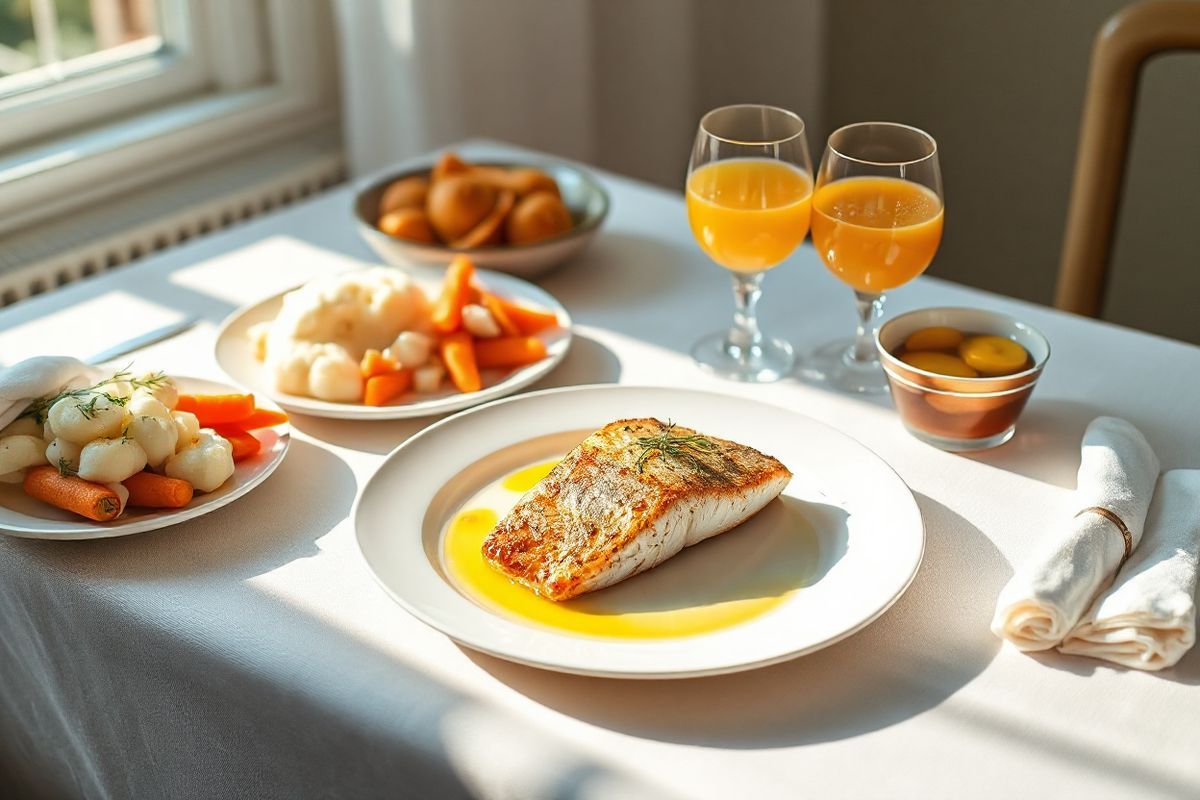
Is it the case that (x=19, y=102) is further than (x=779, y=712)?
Yes

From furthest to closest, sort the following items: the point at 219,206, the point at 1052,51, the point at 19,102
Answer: the point at 1052,51, the point at 219,206, the point at 19,102

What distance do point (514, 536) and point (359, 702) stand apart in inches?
7.1

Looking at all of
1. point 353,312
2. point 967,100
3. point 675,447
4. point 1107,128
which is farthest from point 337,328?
point 967,100

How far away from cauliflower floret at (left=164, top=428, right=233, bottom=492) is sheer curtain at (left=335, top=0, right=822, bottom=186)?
1.39 m

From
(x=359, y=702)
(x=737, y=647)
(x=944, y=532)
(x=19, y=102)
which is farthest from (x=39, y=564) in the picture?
(x=19, y=102)

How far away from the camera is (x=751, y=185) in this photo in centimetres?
118

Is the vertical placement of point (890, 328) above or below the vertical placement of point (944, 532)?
above

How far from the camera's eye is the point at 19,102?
2.10m

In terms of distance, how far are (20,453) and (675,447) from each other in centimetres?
54

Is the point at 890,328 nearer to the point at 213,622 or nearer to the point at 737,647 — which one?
the point at 737,647

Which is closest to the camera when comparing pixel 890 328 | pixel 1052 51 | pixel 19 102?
pixel 890 328

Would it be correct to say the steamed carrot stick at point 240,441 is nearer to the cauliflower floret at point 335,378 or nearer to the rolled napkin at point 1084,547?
the cauliflower floret at point 335,378

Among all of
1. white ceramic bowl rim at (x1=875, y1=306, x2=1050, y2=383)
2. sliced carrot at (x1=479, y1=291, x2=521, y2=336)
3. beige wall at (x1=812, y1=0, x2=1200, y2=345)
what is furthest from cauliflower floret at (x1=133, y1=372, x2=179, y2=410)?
beige wall at (x1=812, y1=0, x2=1200, y2=345)

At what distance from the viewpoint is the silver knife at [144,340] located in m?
1.26
